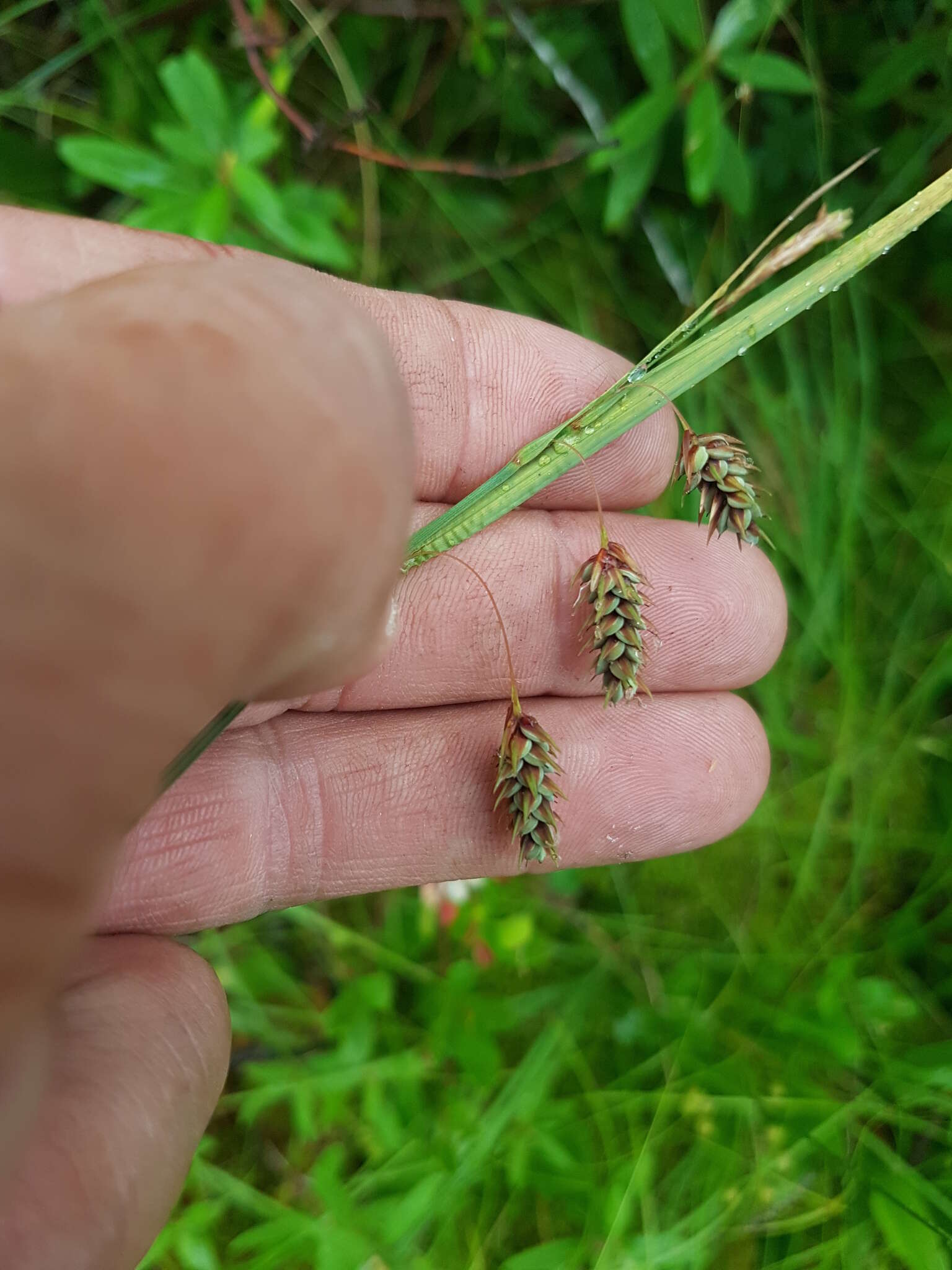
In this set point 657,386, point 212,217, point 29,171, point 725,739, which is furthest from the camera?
point 29,171

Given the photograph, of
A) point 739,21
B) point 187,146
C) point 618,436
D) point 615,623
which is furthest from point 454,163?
point 615,623

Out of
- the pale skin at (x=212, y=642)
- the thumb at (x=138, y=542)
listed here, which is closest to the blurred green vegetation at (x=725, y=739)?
the pale skin at (x=212, y=642)

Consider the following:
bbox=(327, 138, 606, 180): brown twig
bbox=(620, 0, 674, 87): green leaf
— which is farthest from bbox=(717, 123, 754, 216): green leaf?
bbox=(327, 138, 606, 180): brown twig

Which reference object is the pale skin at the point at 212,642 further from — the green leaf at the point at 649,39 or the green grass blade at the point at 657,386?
the green leaf at the point at 649,39

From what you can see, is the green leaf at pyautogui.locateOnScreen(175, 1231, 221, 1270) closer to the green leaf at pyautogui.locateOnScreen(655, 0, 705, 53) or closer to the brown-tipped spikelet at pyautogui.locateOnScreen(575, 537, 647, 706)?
the brown-tipped spikelet at pyautogui.locateOnScreen(575, 537, 647, 706)

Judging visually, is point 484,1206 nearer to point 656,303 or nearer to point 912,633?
point 912,633

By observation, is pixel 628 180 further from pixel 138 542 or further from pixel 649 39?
pixel 138 542
